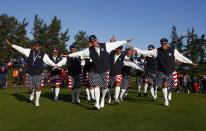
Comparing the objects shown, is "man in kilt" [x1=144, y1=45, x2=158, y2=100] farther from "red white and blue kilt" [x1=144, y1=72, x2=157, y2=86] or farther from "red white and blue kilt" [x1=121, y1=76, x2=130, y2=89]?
"red white and blue kilt" [x1=121, y1=76, x2=130, y2=89]

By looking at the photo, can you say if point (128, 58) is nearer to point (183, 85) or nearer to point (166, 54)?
point (166, 54)

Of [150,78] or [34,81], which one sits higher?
[150,78]

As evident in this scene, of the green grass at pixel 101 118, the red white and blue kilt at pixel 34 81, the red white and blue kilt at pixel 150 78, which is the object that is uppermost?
the red white and blue kilt at pixel 150 78

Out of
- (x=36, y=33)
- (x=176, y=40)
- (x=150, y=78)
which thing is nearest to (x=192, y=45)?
(x=176, y=40)

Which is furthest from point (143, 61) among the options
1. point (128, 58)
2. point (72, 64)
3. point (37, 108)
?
→ point (37, 108)

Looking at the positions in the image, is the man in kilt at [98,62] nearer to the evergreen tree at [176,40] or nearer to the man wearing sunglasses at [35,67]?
the man wearing sunglasses at [35,67]

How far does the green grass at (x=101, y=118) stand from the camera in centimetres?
1052

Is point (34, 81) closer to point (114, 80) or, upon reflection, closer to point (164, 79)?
point (114, 80)

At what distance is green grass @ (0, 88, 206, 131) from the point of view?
1052cm

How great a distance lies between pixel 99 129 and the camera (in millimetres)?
10133

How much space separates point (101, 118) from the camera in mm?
11891

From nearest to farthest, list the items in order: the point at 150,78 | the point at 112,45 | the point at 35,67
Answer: the point at 112,45
the point at 35,67
the point at 150,78

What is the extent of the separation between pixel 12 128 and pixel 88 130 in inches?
83.2

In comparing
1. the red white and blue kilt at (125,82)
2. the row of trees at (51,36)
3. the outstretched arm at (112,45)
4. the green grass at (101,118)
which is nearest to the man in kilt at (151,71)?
the red white and blue kilt at (125,82)
